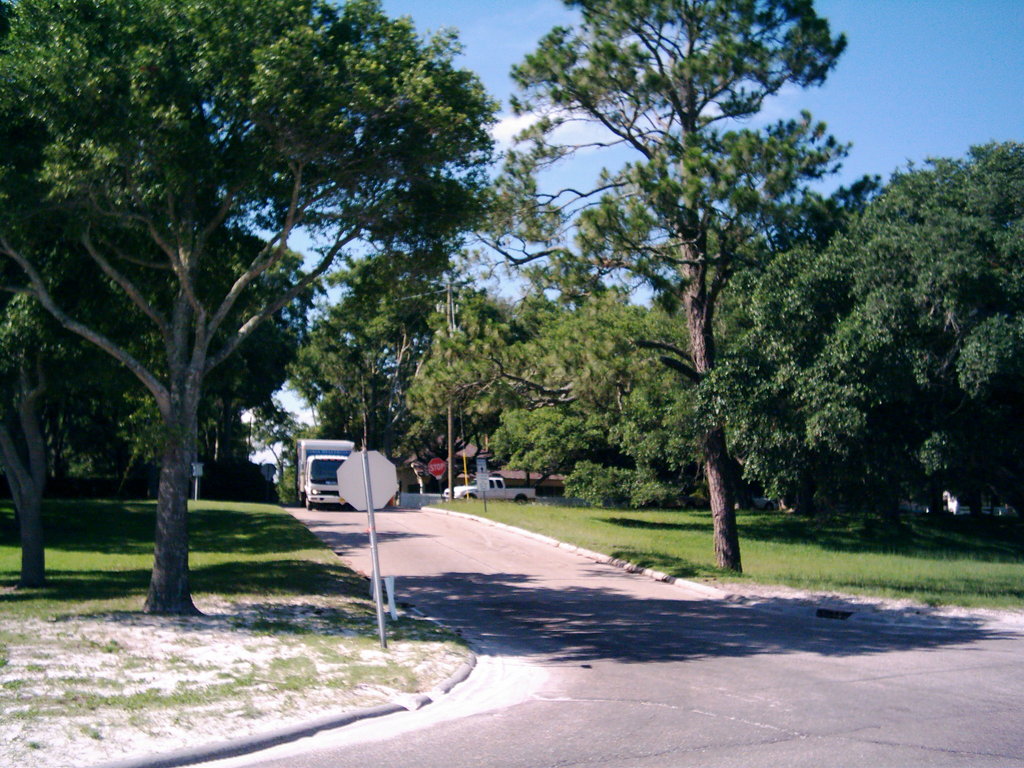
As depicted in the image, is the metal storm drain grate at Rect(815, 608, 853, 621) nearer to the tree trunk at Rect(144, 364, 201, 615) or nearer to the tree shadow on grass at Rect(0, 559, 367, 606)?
the tree shadow on grass at Rect(0, 559, 367, 606)

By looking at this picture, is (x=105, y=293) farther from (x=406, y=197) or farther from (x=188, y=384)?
(x=406, y=197)

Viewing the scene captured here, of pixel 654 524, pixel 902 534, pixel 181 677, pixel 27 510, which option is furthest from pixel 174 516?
pixel 902 534

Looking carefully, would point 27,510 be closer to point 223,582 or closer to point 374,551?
point 223,582

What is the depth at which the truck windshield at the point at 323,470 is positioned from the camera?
136 ft

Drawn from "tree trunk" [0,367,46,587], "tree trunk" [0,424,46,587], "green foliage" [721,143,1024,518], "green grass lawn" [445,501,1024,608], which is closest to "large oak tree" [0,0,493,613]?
"tree trunk" [0,367,46,587]

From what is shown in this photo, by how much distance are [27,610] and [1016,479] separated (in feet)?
78.2

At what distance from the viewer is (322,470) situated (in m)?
41.6

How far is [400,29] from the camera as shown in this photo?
15.0 metres

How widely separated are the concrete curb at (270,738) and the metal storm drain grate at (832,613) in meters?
9.19

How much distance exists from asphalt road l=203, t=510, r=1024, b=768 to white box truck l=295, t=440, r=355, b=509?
23.9 m

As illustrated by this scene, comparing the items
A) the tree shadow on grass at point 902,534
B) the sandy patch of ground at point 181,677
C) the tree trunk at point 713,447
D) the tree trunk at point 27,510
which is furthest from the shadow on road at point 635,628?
the tree shadow on grass at point 902,534

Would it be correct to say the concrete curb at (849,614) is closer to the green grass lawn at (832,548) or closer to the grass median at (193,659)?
the green grass lawn at (832,548)

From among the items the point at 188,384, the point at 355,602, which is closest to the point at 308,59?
the point at 188,384

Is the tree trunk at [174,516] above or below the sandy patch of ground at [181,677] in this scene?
above
